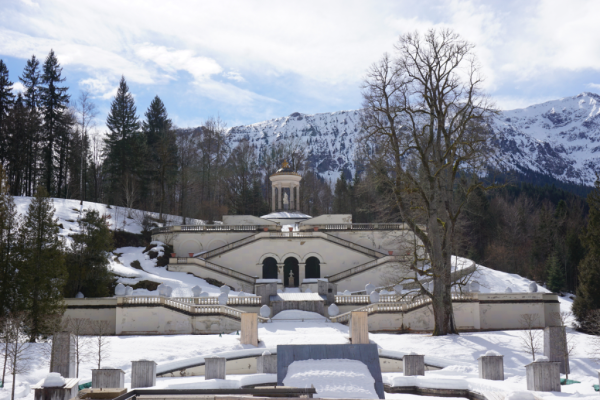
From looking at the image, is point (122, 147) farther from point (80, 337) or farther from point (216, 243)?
point (80, 337)

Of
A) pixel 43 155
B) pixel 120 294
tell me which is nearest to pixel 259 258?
pixel 120 294

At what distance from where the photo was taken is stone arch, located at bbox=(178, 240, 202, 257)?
45.0 metres

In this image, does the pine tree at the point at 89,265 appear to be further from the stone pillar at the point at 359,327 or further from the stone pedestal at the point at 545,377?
the stone pedestal at the point at 545,377

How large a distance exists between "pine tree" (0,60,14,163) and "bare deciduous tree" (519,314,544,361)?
48437 millimetres

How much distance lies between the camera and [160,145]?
187 feet

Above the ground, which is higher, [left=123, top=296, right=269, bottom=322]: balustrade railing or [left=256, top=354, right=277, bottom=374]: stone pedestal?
[left=123, top=296, right=269, bottom=322]: balustrade railing

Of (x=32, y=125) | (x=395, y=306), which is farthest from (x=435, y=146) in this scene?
(x=32, y=125)

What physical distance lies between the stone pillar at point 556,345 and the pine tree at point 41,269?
2149cm

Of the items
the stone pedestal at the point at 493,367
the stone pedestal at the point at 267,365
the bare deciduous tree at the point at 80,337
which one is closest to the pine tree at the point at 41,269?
the bare deciduous tree at the point at 80,337

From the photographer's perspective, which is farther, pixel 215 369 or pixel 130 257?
pixel 130 257

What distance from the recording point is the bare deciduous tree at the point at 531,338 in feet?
70.7

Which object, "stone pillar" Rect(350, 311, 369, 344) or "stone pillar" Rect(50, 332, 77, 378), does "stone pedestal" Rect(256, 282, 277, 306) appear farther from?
"stone pillar" Rect(50, 332, 77, 378)

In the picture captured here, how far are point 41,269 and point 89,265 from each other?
6466 millimetres

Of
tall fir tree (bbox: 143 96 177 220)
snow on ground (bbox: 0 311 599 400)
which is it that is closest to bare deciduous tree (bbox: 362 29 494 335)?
snow on ground (bbox: 0 311 599 400)
